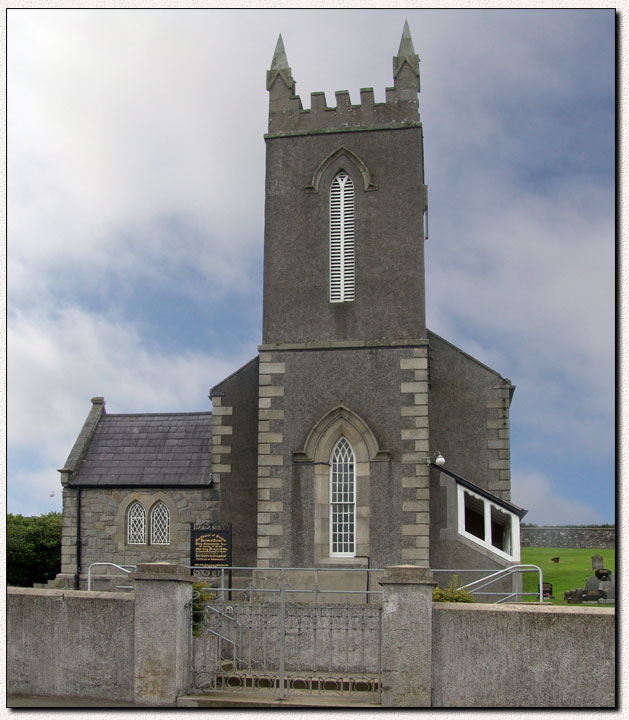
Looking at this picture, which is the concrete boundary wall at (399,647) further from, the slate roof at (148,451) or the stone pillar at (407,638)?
the slate roof at (148,451)

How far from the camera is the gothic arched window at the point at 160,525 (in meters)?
25.5

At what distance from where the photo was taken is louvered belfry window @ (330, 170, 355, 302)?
2178 centimetres

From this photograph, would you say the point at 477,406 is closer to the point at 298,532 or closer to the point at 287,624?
the point at 298,532

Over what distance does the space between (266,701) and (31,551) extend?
23.9 metres

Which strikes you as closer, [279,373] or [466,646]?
[466,646]

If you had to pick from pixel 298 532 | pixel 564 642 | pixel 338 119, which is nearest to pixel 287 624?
pixel 298 532

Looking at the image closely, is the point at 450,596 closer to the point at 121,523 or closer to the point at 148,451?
the point at 121,523

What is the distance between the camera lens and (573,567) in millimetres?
38844

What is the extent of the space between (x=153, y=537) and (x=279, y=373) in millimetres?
7462

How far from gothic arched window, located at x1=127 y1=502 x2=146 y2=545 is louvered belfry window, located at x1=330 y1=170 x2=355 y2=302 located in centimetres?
932

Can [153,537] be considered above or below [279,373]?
below

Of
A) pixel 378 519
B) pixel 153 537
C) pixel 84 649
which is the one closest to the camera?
pixel 84 649

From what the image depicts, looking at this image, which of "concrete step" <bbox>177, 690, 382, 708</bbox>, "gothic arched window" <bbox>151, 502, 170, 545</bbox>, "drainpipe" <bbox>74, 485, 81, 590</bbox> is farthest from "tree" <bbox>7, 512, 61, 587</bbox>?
"concrete step" <bbox>177, 690, 382, 708</bbox>

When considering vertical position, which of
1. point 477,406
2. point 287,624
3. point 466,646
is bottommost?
point 287,624
